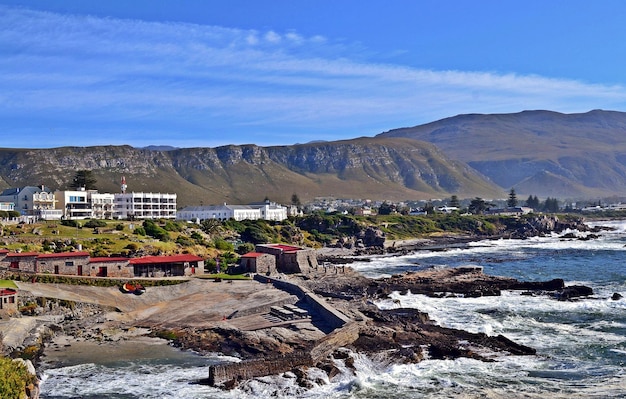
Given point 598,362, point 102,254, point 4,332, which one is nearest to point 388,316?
point 598,362

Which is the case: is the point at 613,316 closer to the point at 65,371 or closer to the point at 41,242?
the point at 65,371

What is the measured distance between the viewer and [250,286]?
55656mm

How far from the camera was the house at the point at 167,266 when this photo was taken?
5726cm

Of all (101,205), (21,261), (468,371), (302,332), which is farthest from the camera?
(101,205)

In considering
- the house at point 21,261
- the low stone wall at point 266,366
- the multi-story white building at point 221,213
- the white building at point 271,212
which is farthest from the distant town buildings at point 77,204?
the low stone wall at point 266,366

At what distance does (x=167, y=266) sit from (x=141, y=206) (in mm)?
58260

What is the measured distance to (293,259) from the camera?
2702 inches

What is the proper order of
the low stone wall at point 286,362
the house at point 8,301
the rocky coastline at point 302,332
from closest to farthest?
the low stone wall at point 286,362 → the rocky coastline at point 302,332 → the house at point 8,301

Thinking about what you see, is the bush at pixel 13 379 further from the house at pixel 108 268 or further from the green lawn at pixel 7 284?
the house at pixel 108 268

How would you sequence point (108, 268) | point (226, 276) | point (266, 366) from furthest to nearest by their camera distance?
point (226, 276)
point (108, 268)
point (266, 366)

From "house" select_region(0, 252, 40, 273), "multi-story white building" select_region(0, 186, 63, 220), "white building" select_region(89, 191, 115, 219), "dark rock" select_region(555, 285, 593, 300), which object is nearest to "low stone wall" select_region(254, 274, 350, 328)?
"house" select_region(0, 252, 40, 273)

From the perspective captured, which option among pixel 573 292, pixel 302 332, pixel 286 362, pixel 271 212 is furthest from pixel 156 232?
pixel 271 212

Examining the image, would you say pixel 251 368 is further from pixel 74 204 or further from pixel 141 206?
pixel 141 206

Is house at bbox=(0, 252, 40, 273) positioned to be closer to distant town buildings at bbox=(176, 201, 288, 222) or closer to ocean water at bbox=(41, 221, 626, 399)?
ocean water at bbox=(41, 221, 626, 399)
